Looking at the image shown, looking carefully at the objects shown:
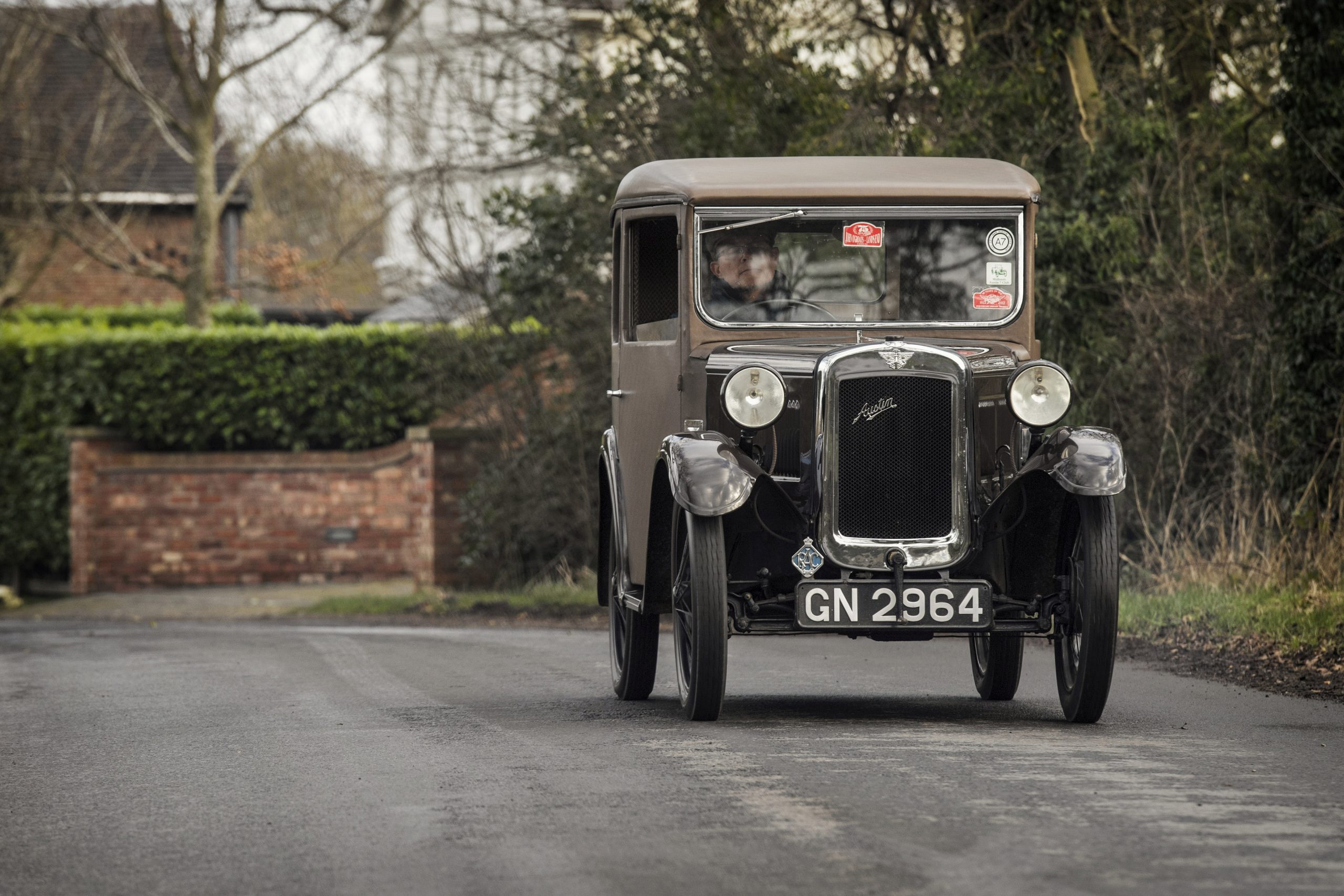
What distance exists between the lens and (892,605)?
7.54m

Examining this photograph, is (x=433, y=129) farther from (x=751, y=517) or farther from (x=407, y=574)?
(x=751, y=517)

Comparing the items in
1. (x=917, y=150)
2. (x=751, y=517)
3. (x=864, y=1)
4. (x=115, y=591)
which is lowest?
(x=115, y=591)

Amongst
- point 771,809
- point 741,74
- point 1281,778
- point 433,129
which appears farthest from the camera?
point 433,129

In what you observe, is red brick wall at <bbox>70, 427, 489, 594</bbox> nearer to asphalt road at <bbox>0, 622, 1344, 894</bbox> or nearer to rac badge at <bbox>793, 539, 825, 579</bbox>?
asphalt road at <bbox>0, 622, 1344, 894</bbox>

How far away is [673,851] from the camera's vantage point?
5.12 m

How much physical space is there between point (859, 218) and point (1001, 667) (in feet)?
7.40

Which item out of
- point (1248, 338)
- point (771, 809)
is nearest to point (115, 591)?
point (1248, 338)

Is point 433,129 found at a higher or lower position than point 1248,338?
higher

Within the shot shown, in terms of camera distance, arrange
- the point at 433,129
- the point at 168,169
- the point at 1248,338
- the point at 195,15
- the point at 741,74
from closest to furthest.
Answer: the point at 1248,338 < the point at 741,74 < the point at 433,129 < the point at 195,15 < the point at 168,169

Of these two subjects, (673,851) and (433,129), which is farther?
(433,129)

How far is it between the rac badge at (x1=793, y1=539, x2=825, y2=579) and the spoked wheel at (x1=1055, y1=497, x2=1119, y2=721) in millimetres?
1074

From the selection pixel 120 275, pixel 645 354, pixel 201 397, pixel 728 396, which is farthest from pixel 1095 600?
pixel 120 275

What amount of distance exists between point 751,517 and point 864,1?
39.0 feet

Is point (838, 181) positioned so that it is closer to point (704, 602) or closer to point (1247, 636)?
point (704, 602)
